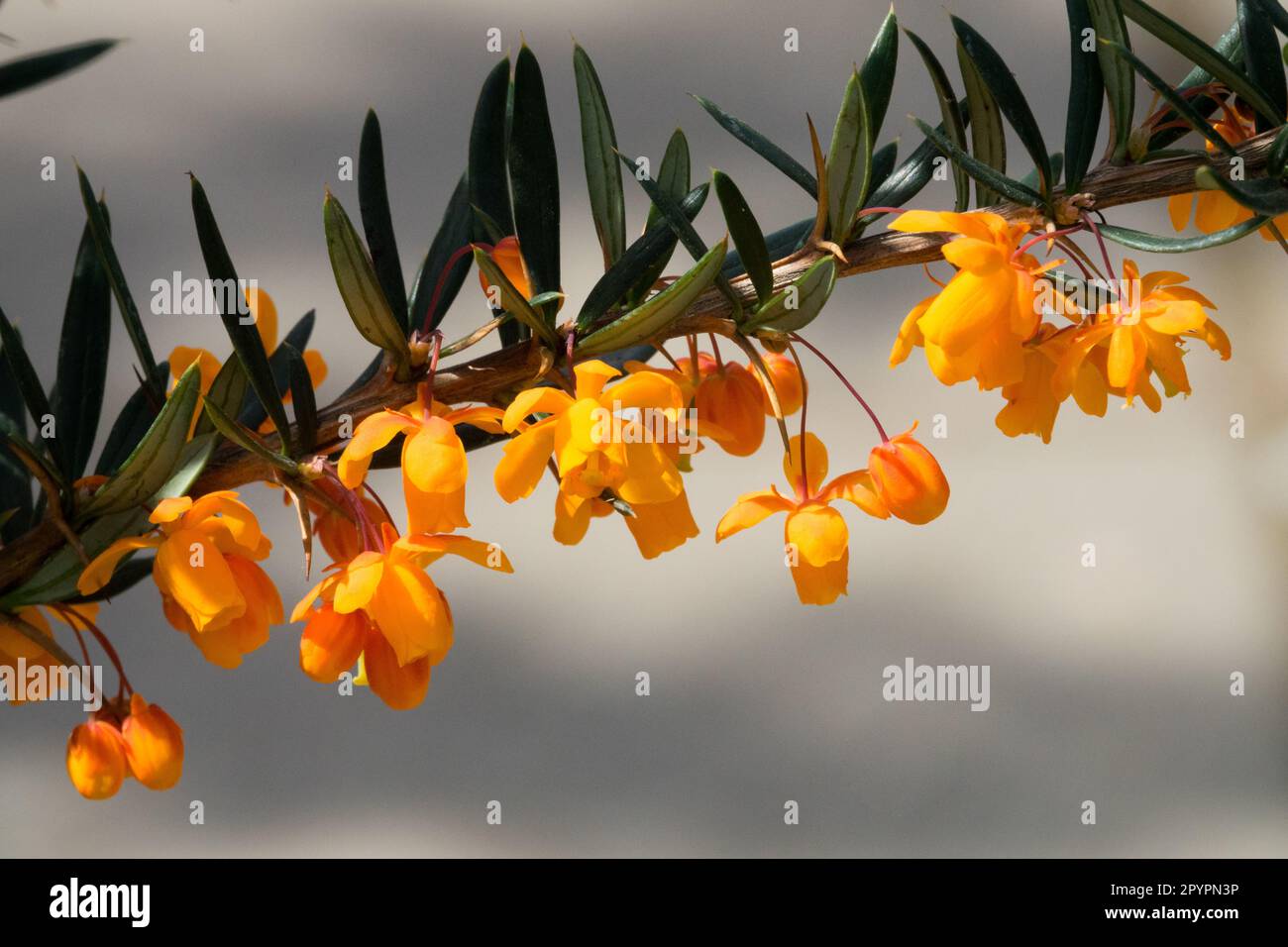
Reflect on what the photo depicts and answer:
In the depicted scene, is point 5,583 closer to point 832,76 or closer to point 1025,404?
point 1025,404

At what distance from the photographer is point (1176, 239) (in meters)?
0.29

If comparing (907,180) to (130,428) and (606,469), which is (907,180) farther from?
(130,428)

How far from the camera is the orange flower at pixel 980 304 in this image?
0.28 m

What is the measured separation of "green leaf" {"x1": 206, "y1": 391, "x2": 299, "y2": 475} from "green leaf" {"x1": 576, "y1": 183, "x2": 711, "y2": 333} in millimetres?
79

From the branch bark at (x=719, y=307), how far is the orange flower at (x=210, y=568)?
22mm

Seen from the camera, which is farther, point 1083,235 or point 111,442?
point 1083,235

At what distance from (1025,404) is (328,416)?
0.18 meters

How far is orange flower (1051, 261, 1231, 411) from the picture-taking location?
29cm

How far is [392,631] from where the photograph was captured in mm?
273

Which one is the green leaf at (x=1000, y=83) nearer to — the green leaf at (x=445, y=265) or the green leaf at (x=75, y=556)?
the green leaf at (x=445, y=265)

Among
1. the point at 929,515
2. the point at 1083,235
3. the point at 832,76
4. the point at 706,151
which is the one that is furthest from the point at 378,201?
the point at 832,76

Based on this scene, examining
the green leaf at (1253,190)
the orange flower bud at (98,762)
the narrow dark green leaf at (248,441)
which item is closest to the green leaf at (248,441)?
the narrow dark green leaf at (248,441)

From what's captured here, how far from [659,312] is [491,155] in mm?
103

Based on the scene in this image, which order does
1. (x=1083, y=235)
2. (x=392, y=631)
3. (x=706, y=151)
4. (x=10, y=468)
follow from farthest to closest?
(x=706, y=151)
(x=1083, y=235)
(x=10, y=468)
(x=392, y=631)
